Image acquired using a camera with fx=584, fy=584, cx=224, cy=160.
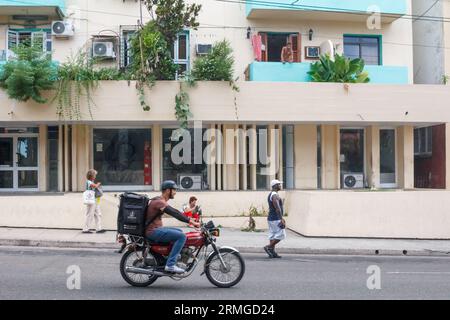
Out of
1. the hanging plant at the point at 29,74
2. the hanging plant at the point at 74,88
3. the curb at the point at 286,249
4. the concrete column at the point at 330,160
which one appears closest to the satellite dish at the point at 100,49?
the hanging plant at the point at 74,88

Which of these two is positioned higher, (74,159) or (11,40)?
(11,40)

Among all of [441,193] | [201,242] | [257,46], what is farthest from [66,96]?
[441,193]

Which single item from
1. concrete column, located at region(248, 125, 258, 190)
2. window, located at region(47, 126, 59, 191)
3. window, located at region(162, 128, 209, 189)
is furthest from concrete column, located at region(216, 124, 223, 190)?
window, located at region(47, 126, 59, 191)

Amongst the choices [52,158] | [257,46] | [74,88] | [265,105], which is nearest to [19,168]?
[52,158]

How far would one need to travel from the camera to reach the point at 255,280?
10.0 m

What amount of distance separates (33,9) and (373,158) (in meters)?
13.0

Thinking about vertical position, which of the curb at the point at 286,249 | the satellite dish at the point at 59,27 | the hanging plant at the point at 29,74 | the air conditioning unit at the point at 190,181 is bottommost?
the curb at the point at 286,249

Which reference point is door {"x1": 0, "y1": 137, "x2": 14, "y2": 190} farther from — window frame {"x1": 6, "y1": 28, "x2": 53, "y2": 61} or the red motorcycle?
the red motorcycle

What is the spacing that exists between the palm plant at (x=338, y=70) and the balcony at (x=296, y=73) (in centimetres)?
43

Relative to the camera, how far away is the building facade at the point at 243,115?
18953 millimetres

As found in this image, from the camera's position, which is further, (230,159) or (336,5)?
(336,5)

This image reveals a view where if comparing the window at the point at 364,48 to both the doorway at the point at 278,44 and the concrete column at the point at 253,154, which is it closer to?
the doorway at the point at 278,44

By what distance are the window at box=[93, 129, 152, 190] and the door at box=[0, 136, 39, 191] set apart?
6.87ft

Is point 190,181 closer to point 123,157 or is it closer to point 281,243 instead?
point 123,157
